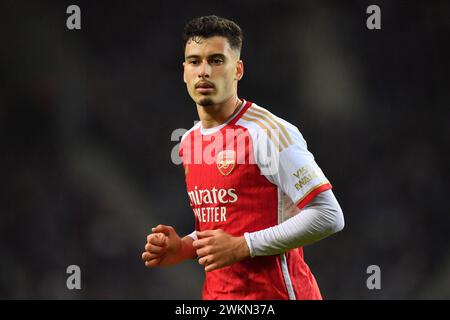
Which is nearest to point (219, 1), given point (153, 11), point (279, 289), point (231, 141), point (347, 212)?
point (153, 11)

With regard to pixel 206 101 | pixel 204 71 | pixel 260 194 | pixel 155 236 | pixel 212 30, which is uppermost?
pixel 212 30

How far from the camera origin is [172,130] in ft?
16.7

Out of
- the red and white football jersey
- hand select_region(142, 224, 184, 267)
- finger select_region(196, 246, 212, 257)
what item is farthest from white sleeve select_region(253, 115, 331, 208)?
hand select_region(142, 224, 184, 267)

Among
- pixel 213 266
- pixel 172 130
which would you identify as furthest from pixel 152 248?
pixel 172 130

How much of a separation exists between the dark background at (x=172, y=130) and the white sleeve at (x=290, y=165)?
8.96 ft

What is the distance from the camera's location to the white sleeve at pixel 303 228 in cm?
224

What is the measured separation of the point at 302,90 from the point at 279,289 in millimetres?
2983

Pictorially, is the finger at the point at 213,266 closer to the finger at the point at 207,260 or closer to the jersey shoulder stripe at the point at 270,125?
the finger at the point at 207,260

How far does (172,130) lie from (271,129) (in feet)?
9.11

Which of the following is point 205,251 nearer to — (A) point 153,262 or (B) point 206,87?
(A) point 153,262

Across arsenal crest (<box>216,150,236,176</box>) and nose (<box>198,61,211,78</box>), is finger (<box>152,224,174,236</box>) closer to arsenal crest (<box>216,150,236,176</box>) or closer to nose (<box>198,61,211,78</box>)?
arsenal crest (<box>216,150,236,176</box>)

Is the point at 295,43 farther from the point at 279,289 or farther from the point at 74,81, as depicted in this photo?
the point at 279,289

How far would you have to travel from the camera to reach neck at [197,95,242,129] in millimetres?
2490

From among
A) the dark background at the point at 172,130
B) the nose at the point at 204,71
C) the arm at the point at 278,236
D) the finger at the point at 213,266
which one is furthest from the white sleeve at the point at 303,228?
the dark background at the point at 172,130
